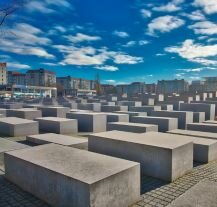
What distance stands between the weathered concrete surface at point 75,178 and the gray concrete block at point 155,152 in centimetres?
137

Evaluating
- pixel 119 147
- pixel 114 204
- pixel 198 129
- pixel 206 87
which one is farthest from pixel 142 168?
pixel 206 87

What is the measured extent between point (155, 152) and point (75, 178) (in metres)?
2.74

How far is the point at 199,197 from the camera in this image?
453 centimetres

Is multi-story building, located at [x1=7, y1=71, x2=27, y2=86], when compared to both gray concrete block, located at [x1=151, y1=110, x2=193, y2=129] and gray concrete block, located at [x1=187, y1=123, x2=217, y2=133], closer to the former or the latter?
gray concrete block, located at [x1=151, y1=110, x2=193, y2=129]

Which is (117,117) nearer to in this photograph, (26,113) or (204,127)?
(204,127)

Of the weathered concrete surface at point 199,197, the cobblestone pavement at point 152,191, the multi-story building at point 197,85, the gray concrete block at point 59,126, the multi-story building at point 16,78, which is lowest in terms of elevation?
the cobblestone pavement at point 152,191

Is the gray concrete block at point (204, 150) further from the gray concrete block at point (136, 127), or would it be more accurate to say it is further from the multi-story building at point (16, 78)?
the multi-story building at point (16, 78)

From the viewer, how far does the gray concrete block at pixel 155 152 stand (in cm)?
583

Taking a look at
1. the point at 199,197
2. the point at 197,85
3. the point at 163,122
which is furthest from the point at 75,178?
the point at 197,85

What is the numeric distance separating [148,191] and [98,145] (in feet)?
→ 8.45

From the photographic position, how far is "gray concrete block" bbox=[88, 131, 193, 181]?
230 inches

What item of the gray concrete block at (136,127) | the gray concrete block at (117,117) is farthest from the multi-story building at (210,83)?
the gray concrete block at (136,127)

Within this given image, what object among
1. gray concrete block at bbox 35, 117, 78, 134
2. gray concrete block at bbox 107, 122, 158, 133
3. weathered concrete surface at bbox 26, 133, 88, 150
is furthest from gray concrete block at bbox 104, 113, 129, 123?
weathered concrete surface at bbox 26, 133, 88, 150

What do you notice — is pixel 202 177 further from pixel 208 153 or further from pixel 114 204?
pixel 114 204
